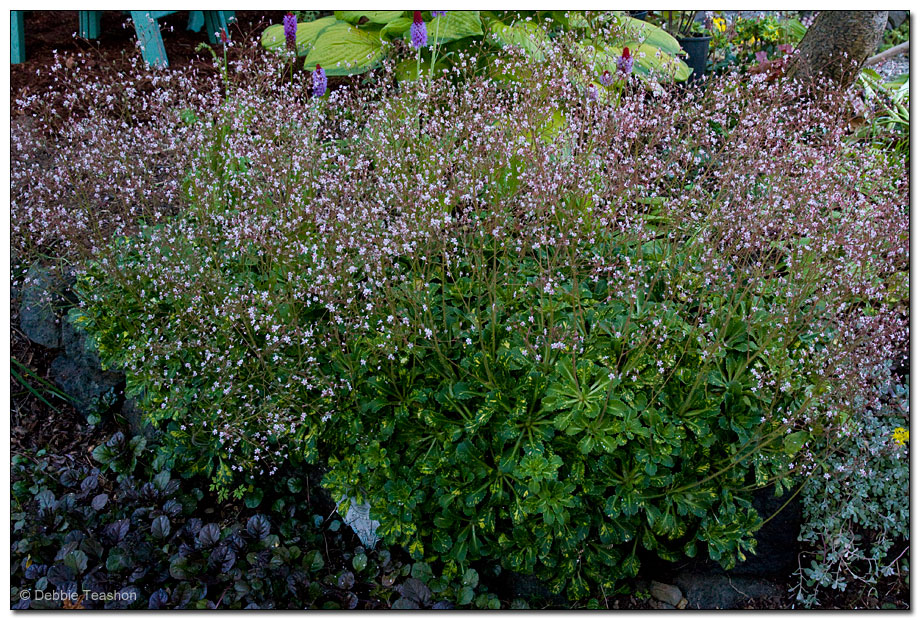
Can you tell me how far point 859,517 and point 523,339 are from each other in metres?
1.57

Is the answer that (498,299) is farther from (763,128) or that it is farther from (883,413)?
(883,413)

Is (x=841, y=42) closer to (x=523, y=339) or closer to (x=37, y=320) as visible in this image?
(x=523, y=339)

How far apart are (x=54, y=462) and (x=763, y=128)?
3.70m

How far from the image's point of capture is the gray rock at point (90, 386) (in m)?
3.52

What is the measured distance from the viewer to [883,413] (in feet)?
8.55

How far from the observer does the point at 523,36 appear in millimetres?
4082

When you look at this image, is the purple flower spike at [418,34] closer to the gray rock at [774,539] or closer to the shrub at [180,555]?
the shrub at [180,555]

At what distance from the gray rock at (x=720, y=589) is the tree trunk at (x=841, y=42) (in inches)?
145

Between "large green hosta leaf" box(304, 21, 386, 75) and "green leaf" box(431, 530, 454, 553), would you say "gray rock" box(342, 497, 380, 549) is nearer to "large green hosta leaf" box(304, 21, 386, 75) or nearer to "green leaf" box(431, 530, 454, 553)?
"green leaf" box(431, 530, 454, 553)

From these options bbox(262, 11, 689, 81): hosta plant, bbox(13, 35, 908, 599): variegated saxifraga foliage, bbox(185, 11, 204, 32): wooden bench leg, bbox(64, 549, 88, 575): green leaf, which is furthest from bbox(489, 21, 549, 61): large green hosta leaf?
bbox(64, 549, 88, 575): green leaf

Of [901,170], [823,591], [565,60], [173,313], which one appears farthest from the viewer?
[565,60]

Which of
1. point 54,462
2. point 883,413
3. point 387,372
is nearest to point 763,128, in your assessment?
point 883,413

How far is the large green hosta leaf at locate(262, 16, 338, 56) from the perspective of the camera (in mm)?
4375

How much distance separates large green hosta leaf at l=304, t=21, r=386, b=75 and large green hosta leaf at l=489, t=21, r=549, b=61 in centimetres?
75
